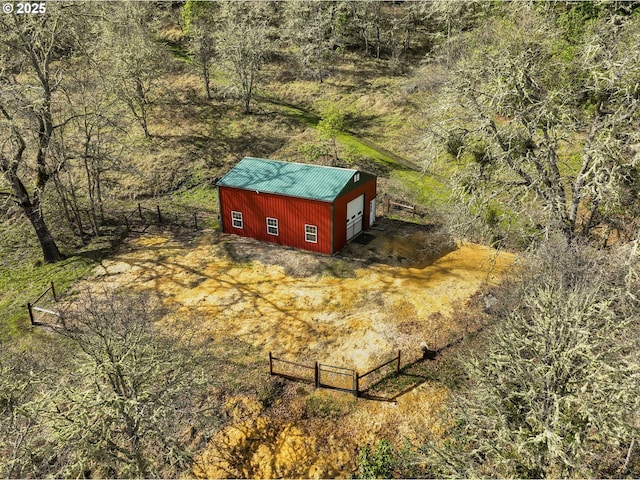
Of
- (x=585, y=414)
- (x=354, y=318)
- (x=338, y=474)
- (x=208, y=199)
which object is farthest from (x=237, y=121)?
(x=585, y=414)

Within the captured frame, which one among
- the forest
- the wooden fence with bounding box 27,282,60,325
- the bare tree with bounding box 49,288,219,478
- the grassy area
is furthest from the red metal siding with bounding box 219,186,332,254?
the bare tree with bounding box 49,288,219,478

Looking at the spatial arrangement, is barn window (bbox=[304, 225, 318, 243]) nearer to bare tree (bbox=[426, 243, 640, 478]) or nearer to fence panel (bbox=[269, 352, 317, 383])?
fence panel (bbox=[269, 352, 317, 383])

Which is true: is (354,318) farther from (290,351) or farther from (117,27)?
(117,27)

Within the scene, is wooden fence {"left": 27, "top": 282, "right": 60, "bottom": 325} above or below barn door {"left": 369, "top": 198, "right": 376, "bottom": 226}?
below

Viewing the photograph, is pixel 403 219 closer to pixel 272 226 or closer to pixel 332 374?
pixel 272 226

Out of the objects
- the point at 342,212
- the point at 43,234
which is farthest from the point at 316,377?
the point at 43,234

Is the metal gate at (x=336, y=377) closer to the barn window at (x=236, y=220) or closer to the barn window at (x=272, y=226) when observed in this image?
the barn window at (x=272, y=226)

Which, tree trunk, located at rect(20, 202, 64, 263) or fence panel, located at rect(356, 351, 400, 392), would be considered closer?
fence panel, located at rect(356, 351, 400, 392)
